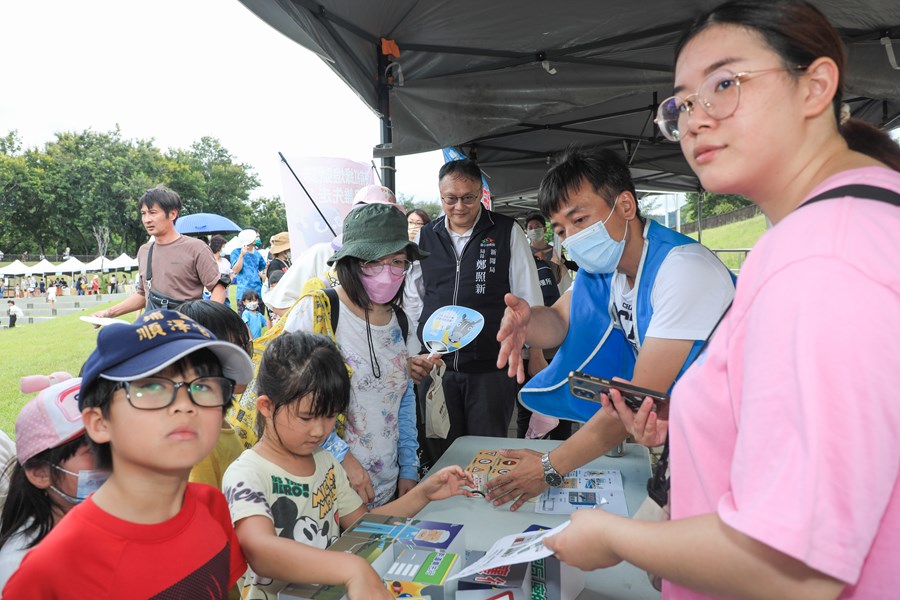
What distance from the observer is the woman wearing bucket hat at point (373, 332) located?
83.1 inches

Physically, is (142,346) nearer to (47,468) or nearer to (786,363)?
(47,468)

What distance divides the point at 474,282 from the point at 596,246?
1.48 metres

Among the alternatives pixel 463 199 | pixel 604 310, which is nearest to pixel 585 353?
pixel 604 310

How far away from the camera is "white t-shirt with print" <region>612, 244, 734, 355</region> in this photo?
4.98 feet

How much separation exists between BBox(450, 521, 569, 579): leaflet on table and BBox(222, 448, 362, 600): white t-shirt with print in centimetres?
47

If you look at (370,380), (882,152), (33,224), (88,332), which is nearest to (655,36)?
(370,380)

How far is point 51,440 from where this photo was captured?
1202mm

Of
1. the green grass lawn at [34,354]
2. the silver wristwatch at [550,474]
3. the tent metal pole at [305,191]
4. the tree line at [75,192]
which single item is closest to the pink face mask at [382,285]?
the silver wristwatch at [550,474]

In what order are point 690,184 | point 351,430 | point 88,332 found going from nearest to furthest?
point 351,430
point 690,184
point 88,332

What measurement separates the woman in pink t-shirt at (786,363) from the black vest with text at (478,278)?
2.35 metres

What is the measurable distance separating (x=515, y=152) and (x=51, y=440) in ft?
19.5

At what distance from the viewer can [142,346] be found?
37.8 inches

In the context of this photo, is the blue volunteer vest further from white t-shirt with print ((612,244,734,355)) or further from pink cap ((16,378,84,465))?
pink cap ((16,378,84,465))

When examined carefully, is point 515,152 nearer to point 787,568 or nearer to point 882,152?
point 882,152
